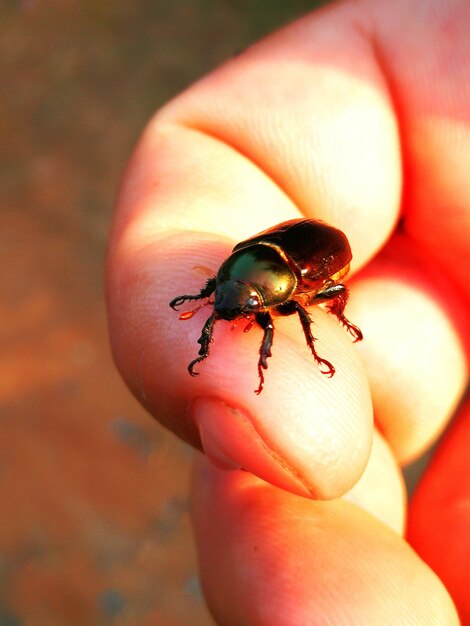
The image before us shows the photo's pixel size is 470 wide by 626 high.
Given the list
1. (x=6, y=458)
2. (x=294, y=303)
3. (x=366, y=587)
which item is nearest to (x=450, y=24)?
(x=294, y=303)

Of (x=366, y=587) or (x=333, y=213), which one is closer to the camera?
(x=366, y=587)

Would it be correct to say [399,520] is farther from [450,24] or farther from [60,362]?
[60,362]

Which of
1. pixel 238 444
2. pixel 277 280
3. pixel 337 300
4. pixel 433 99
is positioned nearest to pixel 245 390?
pixel 238 444

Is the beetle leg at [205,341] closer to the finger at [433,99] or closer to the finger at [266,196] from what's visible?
the finger at [266,196]

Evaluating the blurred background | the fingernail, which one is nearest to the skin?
the fingernail

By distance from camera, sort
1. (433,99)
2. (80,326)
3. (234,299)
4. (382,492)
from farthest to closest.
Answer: (80,326)
(433,99)
(382,492)
(234,299)

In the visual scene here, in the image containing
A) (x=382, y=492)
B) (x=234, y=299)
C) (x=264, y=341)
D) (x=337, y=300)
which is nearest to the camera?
(x=264, y=341)

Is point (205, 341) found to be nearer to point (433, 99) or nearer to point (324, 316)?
point (324, 316)
